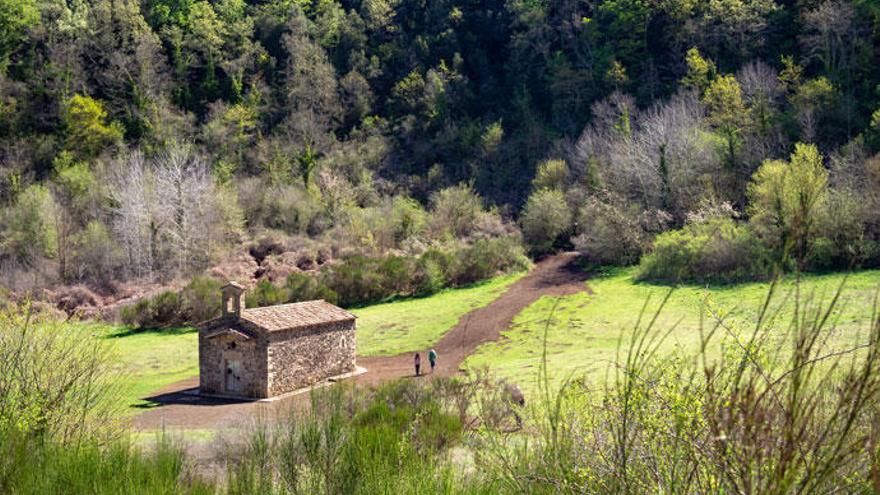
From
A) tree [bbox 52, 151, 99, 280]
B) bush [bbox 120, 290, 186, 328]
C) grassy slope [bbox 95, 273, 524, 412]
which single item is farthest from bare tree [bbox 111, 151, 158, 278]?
grassy slope [bbox 95, 273, 524, 412]

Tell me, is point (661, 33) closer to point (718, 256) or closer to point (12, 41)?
point (718, 256)

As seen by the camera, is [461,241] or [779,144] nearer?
[779,144]

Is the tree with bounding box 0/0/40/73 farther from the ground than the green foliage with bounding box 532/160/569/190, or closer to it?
farther from the ground

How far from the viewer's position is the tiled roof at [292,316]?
2433 centimetres

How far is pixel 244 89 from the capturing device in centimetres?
6506

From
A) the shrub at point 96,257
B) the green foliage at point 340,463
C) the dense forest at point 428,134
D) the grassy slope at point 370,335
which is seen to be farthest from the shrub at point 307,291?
the green foliage at point 340,463

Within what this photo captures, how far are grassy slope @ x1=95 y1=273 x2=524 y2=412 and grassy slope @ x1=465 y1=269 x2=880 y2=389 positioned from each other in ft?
11.2

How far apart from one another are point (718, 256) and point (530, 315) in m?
9.08

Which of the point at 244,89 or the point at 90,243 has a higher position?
the point at 244,89

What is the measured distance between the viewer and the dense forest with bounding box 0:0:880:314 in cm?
3962

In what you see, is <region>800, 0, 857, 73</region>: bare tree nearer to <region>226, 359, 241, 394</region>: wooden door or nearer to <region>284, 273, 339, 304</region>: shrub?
<region>284, 273, 339, 304</region>: shrub

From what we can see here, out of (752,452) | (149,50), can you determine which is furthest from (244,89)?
(752,452)

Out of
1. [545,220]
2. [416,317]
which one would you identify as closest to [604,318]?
[416,317]

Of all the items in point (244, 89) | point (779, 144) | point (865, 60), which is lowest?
point (779, 144)
